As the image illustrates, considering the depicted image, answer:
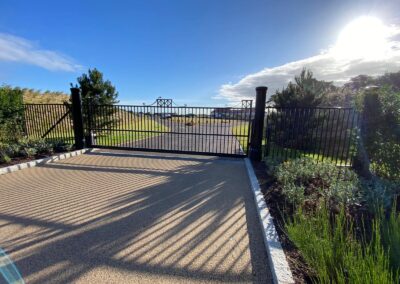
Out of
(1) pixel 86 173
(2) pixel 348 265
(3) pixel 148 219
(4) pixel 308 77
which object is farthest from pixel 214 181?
(4) pixel 308 77

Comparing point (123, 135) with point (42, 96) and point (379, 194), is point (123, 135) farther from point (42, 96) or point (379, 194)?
point (42, 96)

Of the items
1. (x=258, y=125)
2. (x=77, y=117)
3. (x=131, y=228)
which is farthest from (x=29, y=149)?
(x=258, y=125)

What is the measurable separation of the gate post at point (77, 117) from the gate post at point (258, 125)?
21.7 feet

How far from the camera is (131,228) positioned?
324cm

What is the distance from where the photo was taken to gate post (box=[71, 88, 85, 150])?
8375mm

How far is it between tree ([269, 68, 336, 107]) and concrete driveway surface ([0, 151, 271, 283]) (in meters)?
6.96

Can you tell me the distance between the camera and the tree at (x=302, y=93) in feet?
35.2

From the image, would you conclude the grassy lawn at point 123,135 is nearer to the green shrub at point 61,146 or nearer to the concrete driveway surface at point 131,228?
the green shrub at point 61,146

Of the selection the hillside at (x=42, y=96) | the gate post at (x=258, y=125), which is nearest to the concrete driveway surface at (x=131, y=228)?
the gate post at (x=258, y=125)

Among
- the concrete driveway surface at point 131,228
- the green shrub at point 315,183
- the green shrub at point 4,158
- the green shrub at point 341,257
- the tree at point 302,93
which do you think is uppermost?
the tree at point 302,93

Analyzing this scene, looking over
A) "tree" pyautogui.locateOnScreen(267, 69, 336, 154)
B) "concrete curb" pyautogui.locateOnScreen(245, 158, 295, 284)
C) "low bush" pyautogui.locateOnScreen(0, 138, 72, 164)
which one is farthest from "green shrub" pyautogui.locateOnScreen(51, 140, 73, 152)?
"tree" pyautogui.locateOnScreen(267, 69, 336, 154)

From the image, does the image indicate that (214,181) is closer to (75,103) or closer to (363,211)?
(363,211)

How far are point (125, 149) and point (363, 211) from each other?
25.1 ft

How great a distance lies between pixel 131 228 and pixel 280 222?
2205 millimetres
